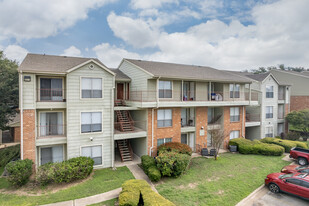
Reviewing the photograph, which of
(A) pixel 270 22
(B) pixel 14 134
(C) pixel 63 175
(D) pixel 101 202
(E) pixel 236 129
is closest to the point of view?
(D) pixel 101 202

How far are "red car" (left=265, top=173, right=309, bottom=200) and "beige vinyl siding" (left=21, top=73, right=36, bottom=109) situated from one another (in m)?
17.1

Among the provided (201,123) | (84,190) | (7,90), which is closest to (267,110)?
(201,123)

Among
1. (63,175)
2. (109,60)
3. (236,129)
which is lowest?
(63,175)

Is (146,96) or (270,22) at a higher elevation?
(270,22)

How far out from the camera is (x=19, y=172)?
11211mm

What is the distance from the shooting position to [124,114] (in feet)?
62.0

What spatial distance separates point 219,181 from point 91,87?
12.0m

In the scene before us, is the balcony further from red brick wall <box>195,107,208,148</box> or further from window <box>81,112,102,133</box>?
red brick wall <box>195,107,208,148</box>

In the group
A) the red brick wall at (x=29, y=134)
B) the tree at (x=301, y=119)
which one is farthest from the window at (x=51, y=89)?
the tree at (x=301, y=119)

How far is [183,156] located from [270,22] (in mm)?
17156

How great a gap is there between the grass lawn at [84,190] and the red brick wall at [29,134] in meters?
2.84

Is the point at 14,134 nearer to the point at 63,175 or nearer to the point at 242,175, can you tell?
the point at 63,175

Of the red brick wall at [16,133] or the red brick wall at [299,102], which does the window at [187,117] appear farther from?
the red brick wall at [16,133]

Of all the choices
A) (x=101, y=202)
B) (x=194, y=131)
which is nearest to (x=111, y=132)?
(x=101, y=202)
